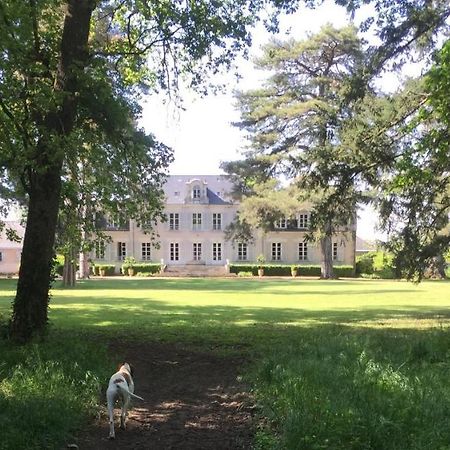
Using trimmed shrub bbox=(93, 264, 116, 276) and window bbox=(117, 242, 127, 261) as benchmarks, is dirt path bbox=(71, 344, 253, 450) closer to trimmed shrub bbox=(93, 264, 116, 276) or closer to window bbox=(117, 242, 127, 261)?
trimmed shrub bbox=(93, 264, 116, 276)

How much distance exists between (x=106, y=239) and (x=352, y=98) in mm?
7299

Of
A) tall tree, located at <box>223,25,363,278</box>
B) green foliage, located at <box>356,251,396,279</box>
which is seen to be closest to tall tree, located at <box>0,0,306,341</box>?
tall tree, located at <box>223,25,363,278</box>

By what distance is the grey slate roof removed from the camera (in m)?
65.3

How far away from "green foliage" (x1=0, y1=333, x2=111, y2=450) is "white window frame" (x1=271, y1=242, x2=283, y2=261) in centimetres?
5466

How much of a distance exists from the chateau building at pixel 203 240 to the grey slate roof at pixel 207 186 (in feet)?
0.36

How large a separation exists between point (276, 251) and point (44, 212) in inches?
2124

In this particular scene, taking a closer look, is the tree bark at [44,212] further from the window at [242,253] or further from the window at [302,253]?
the window at [302,253]

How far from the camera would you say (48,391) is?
254 inches

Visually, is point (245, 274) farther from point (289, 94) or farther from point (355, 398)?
point (355, 398)

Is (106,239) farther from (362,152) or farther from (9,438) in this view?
(9,438)

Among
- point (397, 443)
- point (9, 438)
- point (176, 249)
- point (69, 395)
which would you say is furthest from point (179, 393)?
point (176, 249)

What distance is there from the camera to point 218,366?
9.55 meters

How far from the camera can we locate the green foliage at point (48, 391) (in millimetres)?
5231

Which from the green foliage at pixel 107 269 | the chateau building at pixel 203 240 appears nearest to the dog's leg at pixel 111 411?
the green foliage at pixel 107 269
